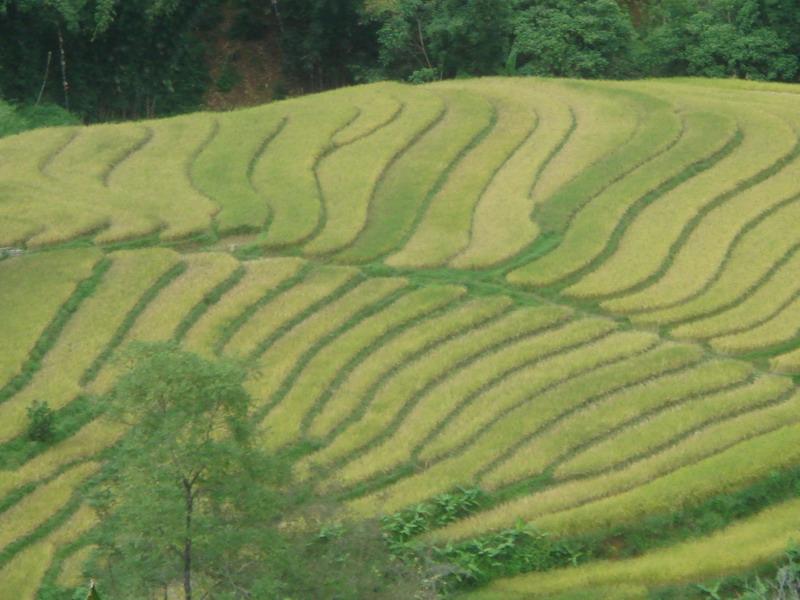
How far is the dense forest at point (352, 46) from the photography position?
3578cm

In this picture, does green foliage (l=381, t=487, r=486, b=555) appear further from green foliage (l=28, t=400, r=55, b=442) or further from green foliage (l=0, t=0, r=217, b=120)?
green foliage (l=0, t=0, r=217, b=120)

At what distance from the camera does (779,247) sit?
22.8 metres

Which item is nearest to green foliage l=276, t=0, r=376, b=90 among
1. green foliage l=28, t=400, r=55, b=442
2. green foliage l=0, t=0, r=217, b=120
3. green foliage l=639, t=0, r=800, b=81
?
green foliage l=0, t=0, r=217, b=120

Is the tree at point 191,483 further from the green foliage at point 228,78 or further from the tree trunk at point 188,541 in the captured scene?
the green foliage at point 228,78

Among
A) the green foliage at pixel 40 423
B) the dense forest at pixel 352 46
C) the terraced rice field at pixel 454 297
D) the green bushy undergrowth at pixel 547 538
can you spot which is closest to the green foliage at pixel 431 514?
the green bushy undergrowth at pixel 547 538

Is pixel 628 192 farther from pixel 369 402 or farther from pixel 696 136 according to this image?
pixel 369 402

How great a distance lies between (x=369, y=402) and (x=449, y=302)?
10.8ft

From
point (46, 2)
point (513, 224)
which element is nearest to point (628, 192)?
point (513, 224)

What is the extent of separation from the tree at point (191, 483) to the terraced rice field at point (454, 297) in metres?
2.31

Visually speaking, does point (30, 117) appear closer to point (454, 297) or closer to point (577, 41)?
point (577, 41)

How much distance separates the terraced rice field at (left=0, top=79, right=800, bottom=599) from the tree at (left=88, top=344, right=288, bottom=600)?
2.31m

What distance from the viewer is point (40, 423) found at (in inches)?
708

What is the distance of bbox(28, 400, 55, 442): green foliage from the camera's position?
1797cm

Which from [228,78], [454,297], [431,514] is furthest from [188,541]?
[228,78]
